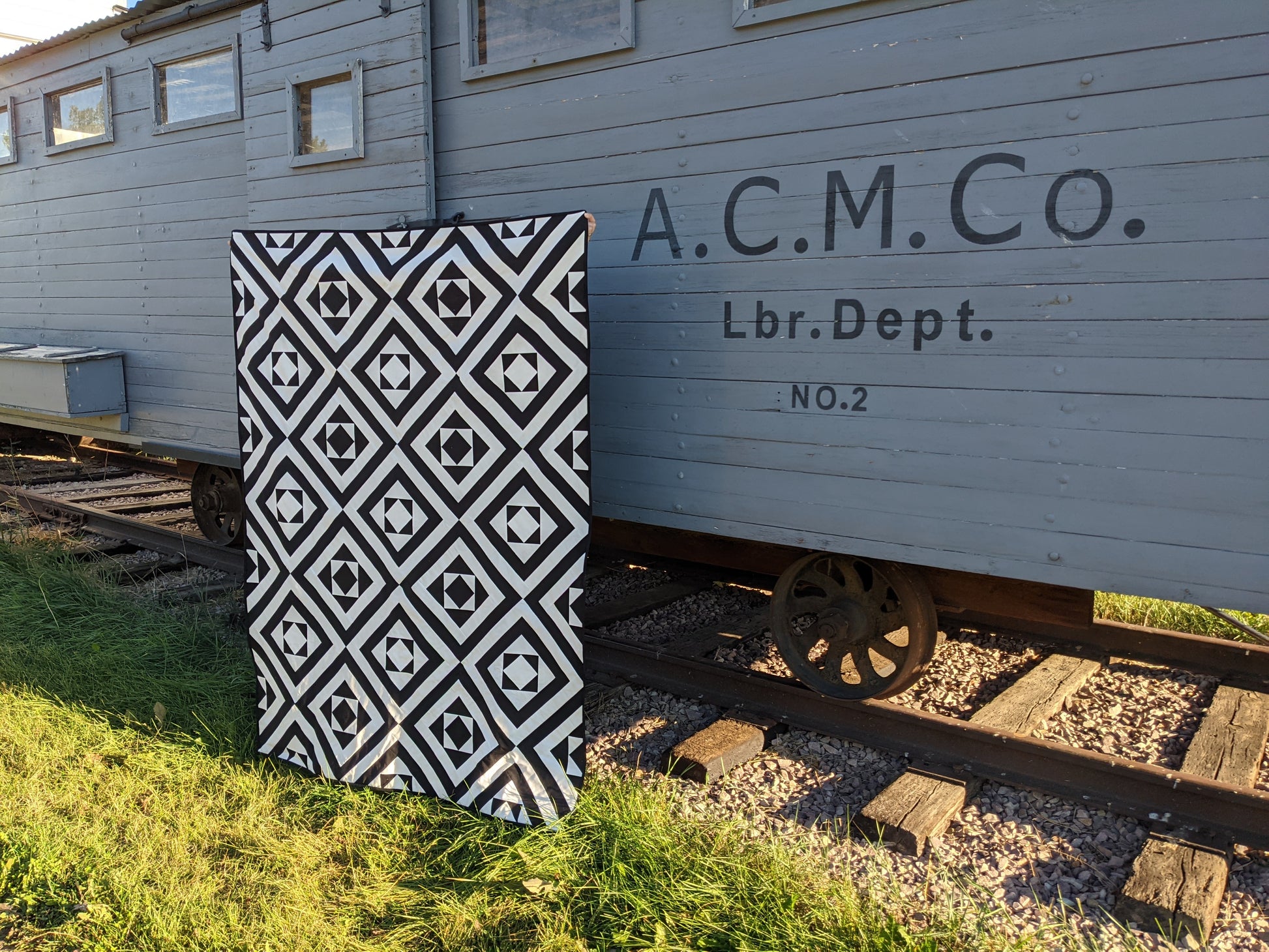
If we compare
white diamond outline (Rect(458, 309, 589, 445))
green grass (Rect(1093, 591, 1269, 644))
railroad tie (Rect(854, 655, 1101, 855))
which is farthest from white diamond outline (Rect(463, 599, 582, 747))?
green grass (Rect(1093, 591, 1269, 644))

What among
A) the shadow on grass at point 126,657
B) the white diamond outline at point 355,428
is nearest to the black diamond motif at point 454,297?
the white diamond outline at point 355,428

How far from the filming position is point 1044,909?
2.74m

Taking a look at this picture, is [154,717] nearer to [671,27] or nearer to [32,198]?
[671,27]

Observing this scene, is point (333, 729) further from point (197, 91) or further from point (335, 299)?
point (197, 91)

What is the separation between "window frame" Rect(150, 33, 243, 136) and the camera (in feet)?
18.0

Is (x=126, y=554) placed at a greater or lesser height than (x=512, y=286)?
lesser

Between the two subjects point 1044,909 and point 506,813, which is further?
point 506,813

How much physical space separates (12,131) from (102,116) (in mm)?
1540

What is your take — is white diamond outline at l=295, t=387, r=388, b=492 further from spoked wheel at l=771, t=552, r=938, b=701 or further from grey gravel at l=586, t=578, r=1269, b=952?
spoked wheel at l=771, t=552, r=938, b=701

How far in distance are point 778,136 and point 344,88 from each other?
2.40m

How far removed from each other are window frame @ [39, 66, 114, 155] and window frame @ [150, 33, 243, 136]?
0.57 metres

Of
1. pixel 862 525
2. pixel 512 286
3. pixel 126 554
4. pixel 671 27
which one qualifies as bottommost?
pixel 126 554

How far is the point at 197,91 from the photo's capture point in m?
5.88

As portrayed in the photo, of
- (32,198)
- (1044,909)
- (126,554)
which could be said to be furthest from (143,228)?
(1044,909)
